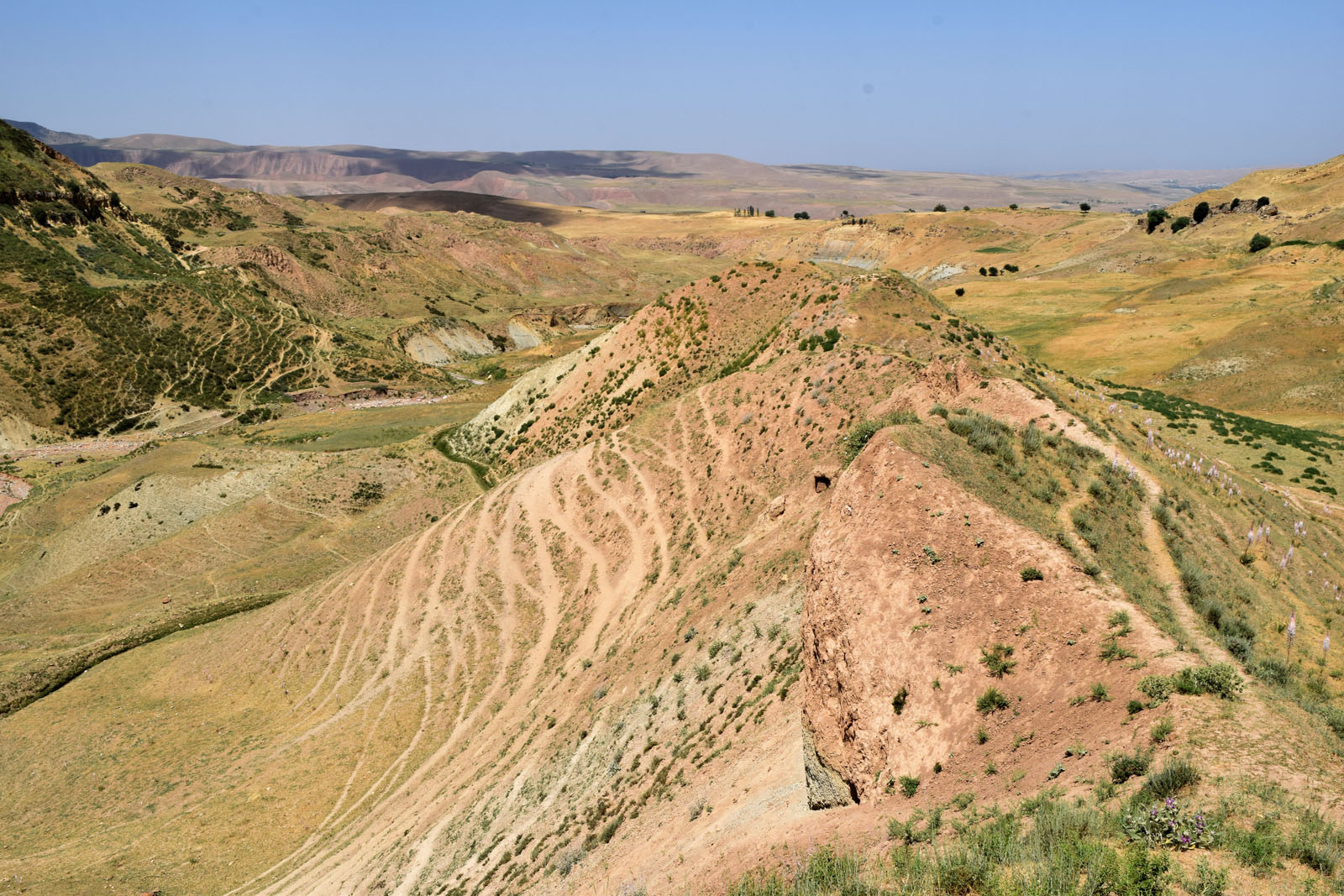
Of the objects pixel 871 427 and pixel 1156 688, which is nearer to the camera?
pixel 1156 688

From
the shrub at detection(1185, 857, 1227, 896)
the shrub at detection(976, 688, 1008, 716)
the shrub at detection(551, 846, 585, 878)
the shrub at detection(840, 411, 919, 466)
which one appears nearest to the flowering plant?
the shrub at detection(1185, 857, 1227, 896)

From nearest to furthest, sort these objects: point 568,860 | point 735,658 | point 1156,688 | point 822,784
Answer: point 1156,688 → point 822,784 → point 568,860 → point 735,658

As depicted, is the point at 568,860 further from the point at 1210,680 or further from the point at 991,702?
the point at 1210,680

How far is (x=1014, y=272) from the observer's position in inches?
4754

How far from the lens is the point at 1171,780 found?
9.19 meters

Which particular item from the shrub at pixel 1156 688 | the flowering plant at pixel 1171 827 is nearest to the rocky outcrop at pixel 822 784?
the shrub at pixel 1156 688

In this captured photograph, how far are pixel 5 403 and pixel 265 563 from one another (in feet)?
178

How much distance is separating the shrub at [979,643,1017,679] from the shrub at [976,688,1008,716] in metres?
0.35

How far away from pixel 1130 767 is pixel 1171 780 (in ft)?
1.95

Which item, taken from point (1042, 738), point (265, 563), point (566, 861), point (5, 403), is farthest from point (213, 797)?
point (5, 403)

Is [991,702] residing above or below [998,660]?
below

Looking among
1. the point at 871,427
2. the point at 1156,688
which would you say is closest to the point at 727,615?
the point at 871,427

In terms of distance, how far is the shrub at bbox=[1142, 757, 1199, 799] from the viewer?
30.0 ft

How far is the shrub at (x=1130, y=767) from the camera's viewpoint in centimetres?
971
